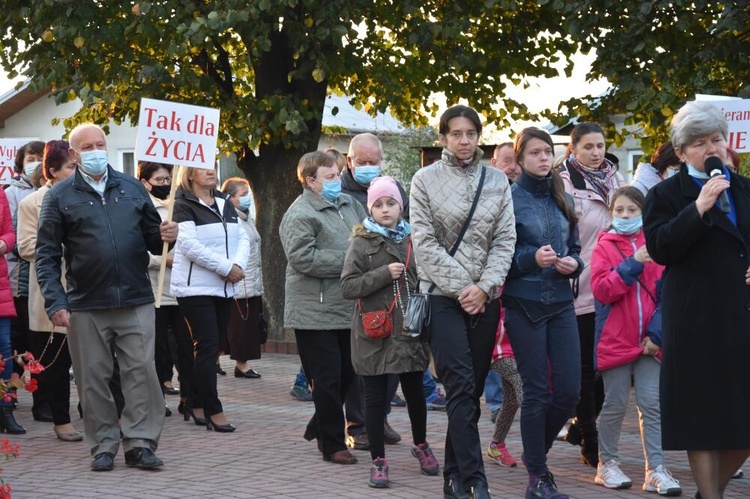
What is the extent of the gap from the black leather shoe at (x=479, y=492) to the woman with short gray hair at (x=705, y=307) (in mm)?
1182

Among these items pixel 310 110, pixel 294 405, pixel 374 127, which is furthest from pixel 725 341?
pixel 374 127

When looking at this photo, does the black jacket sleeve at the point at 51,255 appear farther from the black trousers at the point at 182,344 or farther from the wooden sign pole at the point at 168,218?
the black trousers at the point at 182,344

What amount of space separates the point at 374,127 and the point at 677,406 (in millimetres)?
37644

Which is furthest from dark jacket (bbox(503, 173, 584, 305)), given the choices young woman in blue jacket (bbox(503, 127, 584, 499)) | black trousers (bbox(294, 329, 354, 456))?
black trousers (bbox(294, 329, 354, 456))

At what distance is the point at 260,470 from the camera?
841 centimetres

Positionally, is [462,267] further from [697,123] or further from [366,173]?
[366,173]

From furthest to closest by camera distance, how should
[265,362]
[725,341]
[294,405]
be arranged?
[265,362] → [294,405] → [725,341]

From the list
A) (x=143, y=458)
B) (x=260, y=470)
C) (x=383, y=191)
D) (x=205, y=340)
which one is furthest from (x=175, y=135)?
(x=260, y=470)

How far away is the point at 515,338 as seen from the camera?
7.28 meters

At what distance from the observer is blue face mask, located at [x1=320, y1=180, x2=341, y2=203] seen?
29.5ft

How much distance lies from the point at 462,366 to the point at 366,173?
289 cm

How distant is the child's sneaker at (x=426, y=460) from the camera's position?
8.17 meters

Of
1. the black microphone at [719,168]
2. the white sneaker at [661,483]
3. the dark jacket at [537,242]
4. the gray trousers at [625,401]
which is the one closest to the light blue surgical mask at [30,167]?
the dark jacket at [537,242]

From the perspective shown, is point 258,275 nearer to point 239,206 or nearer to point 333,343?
point 239,206
